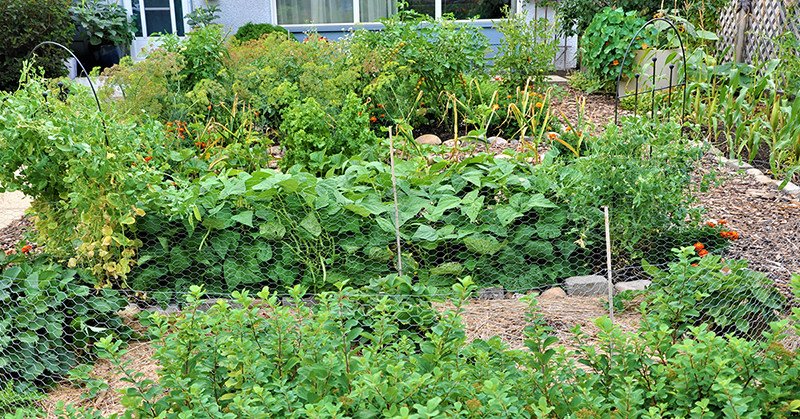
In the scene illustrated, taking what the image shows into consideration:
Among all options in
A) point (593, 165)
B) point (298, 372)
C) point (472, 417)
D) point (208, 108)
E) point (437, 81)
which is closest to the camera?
point (472, 417)

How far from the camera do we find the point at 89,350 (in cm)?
246

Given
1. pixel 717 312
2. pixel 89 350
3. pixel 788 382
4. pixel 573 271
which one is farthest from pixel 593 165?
pixel 89 350

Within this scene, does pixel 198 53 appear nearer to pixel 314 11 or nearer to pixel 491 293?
pixel 491 293

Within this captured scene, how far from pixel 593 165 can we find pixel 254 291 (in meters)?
1.69

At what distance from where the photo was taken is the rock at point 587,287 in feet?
9.42

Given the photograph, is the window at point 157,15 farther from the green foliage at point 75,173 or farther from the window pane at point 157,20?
the green foliage at point 75,173

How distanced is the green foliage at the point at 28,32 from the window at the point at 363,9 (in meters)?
3.33

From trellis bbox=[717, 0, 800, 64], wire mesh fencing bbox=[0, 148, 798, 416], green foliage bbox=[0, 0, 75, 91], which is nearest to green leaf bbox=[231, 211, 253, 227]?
wire mesh fencing bbox=[0, 148, 798, 416]

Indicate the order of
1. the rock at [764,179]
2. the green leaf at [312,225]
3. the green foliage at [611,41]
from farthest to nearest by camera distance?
the green foliage at [611,41] < the rock at [764,179] < the green leaf at [312,225]

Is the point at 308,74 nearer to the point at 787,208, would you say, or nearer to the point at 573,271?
the point at 573,271

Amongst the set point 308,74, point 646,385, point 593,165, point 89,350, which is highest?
point 308,74

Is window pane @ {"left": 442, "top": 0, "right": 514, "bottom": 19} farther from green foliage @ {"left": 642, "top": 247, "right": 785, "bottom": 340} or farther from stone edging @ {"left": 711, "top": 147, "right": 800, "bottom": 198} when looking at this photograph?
green foliage @ {"left": 642, "top": 247, "right": 785, "bottom": 340}

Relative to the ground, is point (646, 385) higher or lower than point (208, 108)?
lower

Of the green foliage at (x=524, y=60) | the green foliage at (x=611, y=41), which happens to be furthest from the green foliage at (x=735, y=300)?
the green foliage at (x=611, y=41)
